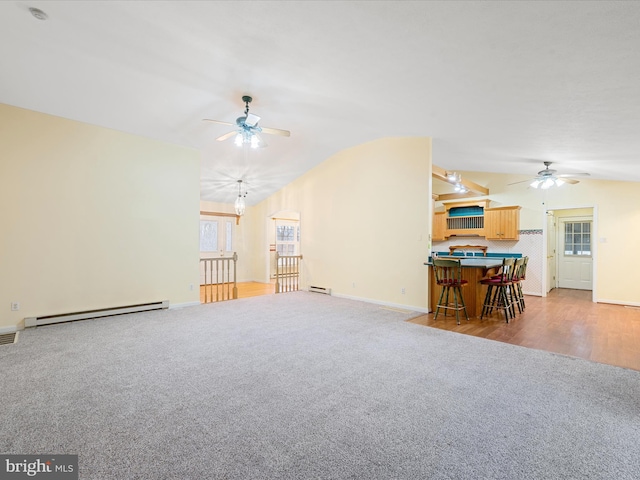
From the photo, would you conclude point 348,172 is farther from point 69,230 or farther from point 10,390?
point 10,390

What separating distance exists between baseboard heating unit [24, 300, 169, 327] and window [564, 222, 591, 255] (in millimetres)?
10356

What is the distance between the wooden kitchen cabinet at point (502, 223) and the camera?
737 centimetres

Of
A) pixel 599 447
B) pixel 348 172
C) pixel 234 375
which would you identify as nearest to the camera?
pixel 599 447

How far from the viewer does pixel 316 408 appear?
2236 mm

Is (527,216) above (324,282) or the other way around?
above

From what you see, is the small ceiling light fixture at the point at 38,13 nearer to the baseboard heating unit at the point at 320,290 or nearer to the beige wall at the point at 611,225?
the baseboard heating unit at the point at 320,290

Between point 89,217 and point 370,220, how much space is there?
5003mm

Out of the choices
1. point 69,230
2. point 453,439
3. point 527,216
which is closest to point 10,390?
point 69,230

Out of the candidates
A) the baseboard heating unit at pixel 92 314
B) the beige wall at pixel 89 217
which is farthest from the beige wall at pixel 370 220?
the baseboard heating unit at pixel 92 314

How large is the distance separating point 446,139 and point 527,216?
3981mm

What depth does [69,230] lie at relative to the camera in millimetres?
4574

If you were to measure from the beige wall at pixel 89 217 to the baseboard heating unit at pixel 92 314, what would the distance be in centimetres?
8

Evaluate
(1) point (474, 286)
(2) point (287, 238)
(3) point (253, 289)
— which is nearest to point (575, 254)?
(1) point (474, 286)

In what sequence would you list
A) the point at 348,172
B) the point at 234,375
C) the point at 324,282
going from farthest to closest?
the point at 324,282, the point at 348,172, the point at 234,375
